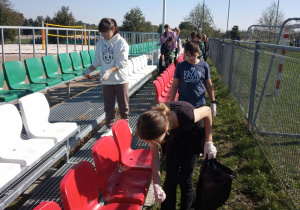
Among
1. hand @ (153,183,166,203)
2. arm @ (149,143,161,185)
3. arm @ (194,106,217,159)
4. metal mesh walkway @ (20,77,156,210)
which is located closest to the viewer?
hand @ (153,183,166,203)

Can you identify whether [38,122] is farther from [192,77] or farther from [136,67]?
[136,67]

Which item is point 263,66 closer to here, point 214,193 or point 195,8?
point 214,193

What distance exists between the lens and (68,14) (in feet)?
128

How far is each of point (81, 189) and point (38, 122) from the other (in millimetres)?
1770

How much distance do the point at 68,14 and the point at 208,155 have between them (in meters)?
40.0

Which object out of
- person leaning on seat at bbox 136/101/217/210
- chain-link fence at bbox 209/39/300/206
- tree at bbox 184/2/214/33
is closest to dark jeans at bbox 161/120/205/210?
person leaning on seat at bbox 136/101/217/210

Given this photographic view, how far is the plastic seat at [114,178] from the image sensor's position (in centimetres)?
249

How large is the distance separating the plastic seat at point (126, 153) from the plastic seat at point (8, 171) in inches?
36.2

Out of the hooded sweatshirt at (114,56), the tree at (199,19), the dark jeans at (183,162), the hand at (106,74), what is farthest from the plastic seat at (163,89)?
the tree at (199,19)

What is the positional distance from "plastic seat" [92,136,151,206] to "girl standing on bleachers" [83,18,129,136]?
63.9 inches

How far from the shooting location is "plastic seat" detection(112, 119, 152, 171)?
10.0 feet

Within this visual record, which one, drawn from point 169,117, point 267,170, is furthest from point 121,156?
point 267,170

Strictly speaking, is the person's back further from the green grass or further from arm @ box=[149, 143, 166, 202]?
arm @ box=[149, 143, 166, 202]

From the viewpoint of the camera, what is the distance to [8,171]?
100 inches
